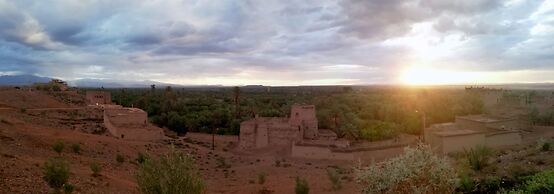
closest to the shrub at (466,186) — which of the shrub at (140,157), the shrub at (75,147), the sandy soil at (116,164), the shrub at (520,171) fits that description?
the shrub at (520,171)

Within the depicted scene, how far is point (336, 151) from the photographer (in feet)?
92.0

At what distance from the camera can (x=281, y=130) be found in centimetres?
3222

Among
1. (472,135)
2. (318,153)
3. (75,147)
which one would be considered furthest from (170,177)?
(472,135)

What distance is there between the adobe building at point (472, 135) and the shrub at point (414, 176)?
558 inches

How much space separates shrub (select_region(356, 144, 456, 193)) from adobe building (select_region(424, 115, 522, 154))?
14.2 m

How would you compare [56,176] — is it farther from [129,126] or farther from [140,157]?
[129,126]

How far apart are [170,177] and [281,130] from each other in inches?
918

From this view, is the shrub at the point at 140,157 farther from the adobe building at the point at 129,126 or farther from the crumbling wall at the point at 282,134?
the crumbling wall at the point at 282,134

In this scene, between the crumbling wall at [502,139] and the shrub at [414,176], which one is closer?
the shrub at [414,176]

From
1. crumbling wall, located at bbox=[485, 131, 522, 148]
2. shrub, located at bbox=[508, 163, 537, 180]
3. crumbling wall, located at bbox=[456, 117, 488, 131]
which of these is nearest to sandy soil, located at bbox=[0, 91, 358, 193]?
shrub, located at bbox=[508, 163, 537, 180]

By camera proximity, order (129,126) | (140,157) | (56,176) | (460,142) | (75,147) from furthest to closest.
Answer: (129,126) < (460,142) < (140,157) < (75,147) < (56,176)

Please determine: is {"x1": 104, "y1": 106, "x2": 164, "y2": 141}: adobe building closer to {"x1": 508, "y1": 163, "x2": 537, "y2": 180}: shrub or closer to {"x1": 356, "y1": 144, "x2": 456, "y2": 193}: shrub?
{"x1": 356, "y1": 144, "x2": 456, "y2": 193}: shrub

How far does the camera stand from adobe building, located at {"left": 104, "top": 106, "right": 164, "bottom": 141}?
98.6 feet

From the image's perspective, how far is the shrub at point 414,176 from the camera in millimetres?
11023
